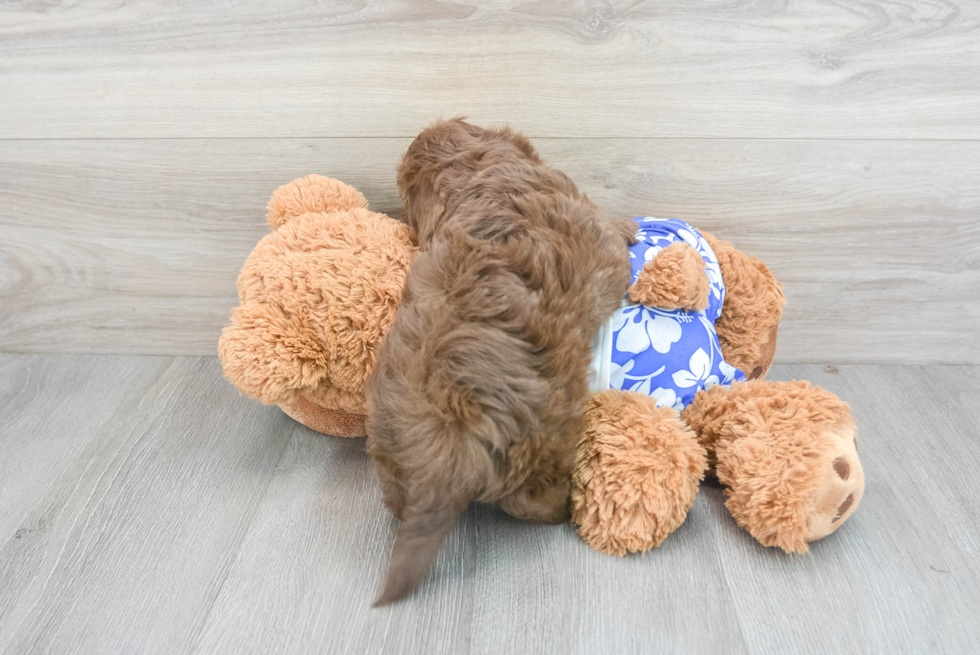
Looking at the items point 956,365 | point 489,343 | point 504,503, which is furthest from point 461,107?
point 956,365

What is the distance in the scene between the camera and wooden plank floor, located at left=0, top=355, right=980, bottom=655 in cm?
61

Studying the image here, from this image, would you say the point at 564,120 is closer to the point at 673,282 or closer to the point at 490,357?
the point at 673,282

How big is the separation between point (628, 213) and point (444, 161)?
331 millimetres

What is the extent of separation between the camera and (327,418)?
0.85 meters

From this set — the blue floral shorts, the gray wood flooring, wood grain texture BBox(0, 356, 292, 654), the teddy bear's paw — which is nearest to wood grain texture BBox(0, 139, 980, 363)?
the gray wood flooring

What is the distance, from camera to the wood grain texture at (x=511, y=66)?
2.70 feet

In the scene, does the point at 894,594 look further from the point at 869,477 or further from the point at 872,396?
the point at 872,396

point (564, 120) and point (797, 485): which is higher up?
point (564, 120)

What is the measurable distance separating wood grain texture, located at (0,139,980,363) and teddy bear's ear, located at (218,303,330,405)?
11.9 inches

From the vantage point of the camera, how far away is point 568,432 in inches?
23.9

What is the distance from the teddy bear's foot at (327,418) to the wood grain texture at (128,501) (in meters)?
0.06

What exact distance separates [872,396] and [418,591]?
75cm

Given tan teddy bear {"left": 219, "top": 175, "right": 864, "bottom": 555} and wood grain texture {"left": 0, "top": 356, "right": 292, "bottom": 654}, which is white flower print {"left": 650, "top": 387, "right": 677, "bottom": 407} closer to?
tan teddy bear {"left": 219, "top": 175, "right": 864, "bottom": 555}

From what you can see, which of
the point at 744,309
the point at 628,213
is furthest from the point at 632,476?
the point at 628,213
